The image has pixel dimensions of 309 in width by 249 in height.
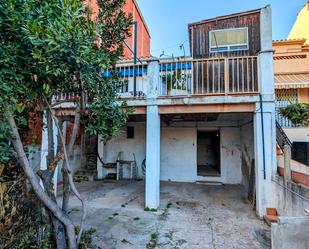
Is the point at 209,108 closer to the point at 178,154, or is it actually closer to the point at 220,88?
the point at 220,88

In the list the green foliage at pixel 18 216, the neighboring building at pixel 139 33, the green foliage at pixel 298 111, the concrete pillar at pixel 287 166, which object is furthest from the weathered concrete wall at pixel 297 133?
the green foliage at pixel 18 216

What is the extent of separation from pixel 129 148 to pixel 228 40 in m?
6.15

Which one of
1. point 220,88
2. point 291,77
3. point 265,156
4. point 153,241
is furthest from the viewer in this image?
point 291,77

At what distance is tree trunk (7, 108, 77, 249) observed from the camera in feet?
8.53

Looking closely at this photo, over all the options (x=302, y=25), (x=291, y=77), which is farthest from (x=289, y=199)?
(x=302, y=25)

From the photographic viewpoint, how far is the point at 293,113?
629 centimetres

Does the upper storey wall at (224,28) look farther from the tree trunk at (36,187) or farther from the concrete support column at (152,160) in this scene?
the tree trunk at (36,187)

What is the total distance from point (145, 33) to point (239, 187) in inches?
516

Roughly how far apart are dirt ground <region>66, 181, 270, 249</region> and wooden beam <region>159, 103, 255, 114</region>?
2555 millimetres

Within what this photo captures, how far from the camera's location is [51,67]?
7.66 feet

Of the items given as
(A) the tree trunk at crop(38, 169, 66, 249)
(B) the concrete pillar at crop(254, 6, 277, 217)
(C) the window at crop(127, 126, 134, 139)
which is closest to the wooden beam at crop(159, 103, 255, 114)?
(B) the concrete pillar at crop(254, 6, 277, 217)

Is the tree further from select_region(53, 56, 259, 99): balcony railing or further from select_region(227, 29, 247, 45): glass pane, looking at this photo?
select_region(227, 29, 247, 45): glass pane

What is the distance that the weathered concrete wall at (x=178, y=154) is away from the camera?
944cm

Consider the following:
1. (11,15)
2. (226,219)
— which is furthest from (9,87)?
(226,219)
